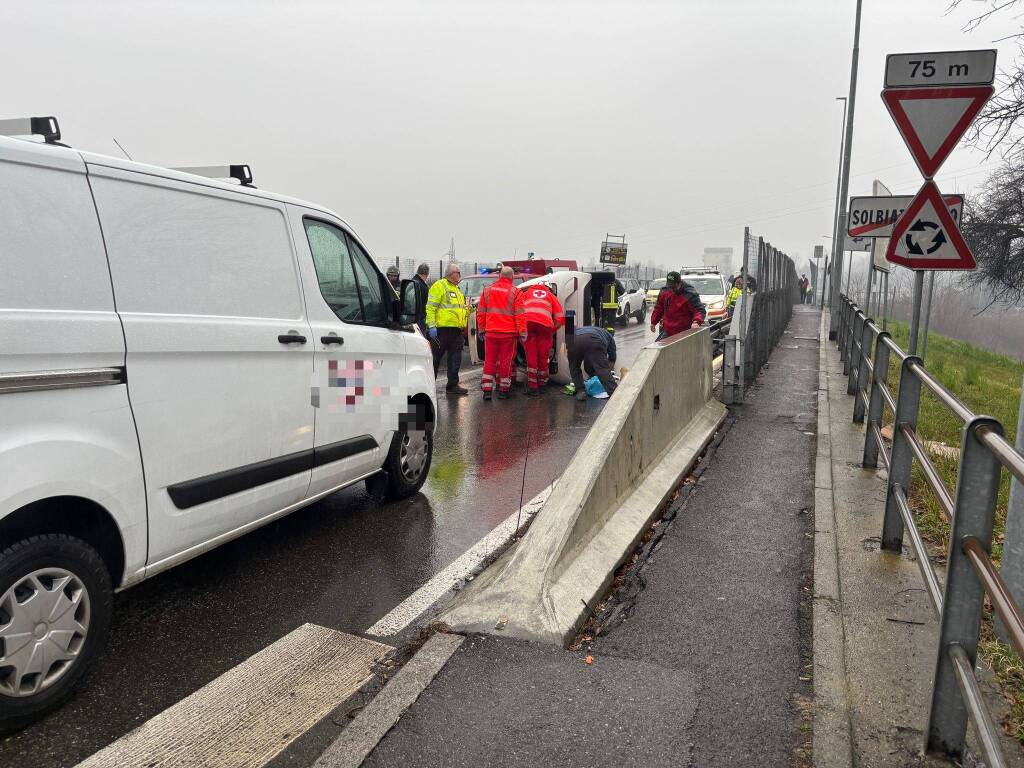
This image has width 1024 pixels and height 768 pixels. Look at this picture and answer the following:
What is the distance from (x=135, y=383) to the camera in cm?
326

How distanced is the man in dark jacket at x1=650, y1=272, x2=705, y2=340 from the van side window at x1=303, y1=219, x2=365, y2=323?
663 centimetres

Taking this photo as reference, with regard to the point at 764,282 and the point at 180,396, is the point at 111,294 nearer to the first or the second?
the point at 180,396

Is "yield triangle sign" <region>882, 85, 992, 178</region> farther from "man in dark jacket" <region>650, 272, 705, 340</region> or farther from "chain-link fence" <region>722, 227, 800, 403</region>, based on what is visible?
"man in dark jacket" <region>650, 272, 705, 340</region>

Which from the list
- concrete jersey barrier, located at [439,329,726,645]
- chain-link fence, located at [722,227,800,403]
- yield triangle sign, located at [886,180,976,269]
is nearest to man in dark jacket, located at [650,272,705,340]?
chain-link fence, located at [722,227,800,403]

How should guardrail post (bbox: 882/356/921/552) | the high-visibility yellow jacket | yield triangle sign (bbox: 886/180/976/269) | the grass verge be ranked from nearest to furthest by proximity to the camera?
the grass verge, guardrail post (bbox: 882/356/921/552), yield triangle sign (bbox: 886/180/976/269), the high-visibility yellow jacket

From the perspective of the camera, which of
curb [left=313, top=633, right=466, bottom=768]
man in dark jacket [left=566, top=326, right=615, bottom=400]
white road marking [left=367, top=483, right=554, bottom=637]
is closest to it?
curb [left=313, top=633, right=466, bottom=768]

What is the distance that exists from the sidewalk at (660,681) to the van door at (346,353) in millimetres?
1714

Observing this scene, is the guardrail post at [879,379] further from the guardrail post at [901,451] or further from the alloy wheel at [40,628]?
the alloy wheel at [40,628]

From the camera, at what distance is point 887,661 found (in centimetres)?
343

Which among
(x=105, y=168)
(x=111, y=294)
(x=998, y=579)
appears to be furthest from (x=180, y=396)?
(x=998, y=579)

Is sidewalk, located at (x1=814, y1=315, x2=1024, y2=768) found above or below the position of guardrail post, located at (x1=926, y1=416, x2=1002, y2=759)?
below

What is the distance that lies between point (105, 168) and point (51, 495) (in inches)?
52.9

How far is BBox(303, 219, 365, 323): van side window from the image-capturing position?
4738mm

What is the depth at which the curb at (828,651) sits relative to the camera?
283 cm
